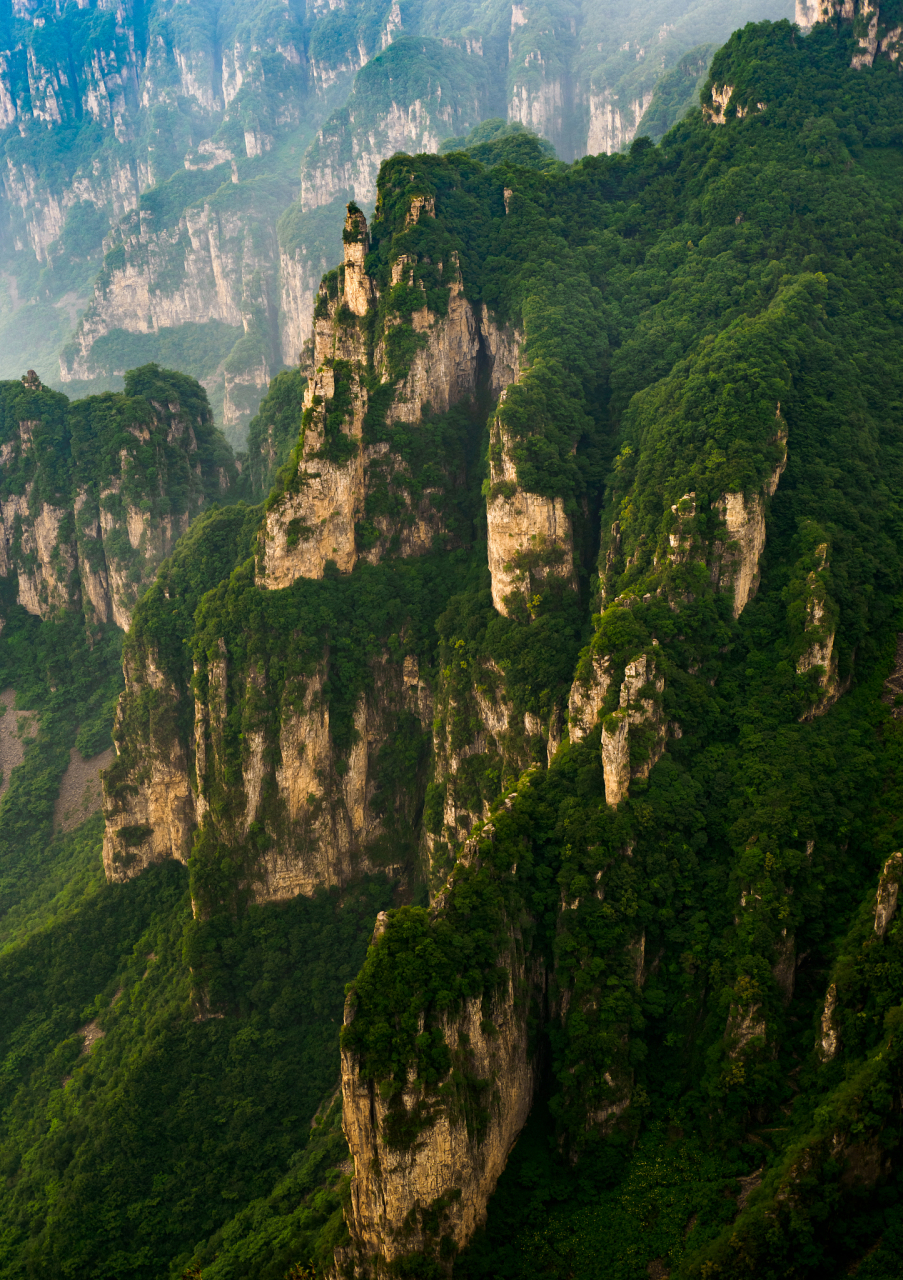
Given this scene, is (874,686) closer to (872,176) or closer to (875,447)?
(875,447)

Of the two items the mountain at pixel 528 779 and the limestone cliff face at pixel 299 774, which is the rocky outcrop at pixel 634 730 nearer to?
the mountain at pixel 528 779

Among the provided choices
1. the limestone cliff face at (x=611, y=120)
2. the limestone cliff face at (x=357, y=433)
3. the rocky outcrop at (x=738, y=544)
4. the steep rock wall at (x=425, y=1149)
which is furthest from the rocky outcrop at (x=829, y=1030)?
the limestone cliff face at (x=611, y=120)

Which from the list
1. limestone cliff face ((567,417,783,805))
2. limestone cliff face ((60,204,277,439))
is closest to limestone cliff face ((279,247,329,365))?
limestone cliff face ((60,204,277,439))

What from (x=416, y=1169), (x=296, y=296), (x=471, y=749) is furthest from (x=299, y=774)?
(x=296, y=296)

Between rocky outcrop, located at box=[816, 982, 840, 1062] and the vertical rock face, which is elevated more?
the vertical rock face

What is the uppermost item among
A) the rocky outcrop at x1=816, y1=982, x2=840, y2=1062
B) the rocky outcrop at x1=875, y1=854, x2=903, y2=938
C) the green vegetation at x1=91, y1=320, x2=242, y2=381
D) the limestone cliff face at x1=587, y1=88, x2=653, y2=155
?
the limestone cliff face at x1=587, y1=88, x2=653, y2=155

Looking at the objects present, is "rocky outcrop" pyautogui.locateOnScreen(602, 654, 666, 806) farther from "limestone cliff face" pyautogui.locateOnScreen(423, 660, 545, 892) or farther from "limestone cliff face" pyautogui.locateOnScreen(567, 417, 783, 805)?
"limestone cliff face" pyautogui.locateOnScreen(423, 660, 545, 892)

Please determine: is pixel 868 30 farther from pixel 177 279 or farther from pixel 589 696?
pixel 177 279
